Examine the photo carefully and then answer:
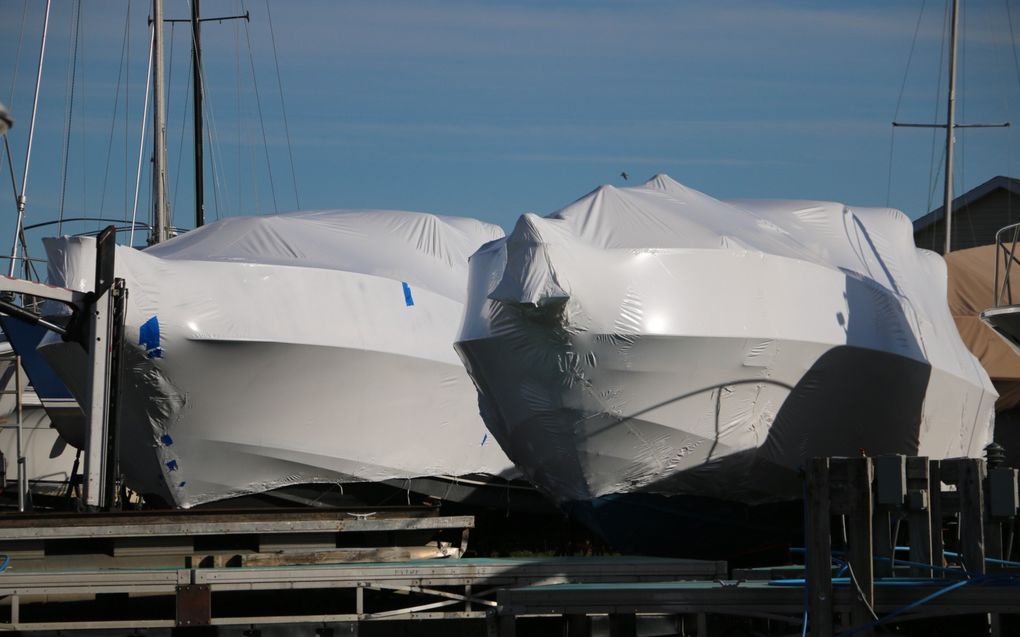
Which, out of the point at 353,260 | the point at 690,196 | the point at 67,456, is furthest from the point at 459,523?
the point at 67,456

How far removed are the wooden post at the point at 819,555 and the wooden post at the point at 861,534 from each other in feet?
0.43

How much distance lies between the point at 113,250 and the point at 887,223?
26.7ft

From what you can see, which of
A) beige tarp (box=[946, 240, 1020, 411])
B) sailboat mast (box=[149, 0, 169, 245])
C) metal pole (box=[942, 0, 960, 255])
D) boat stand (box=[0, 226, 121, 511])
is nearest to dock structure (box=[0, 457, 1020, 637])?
boat stand (box=[0, 226, 121, 511])

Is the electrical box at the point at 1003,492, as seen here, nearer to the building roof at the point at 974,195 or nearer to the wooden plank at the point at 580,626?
the wooden plank at the point at 580,626

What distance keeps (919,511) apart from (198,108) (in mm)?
20693

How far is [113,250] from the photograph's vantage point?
1216 cm

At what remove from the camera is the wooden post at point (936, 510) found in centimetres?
754

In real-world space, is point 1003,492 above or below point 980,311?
below

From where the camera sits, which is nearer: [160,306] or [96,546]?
[96,546]

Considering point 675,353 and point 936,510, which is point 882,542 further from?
point 675,353

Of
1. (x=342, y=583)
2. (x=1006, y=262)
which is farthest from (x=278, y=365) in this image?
(x=1006, y=262)

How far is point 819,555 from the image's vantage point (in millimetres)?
7223

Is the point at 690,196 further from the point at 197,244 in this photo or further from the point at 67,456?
the point at 67,456

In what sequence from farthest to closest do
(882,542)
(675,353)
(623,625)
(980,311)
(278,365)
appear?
(980,311) < (278,365) < (675,353) < (623,625) < (882,542)
